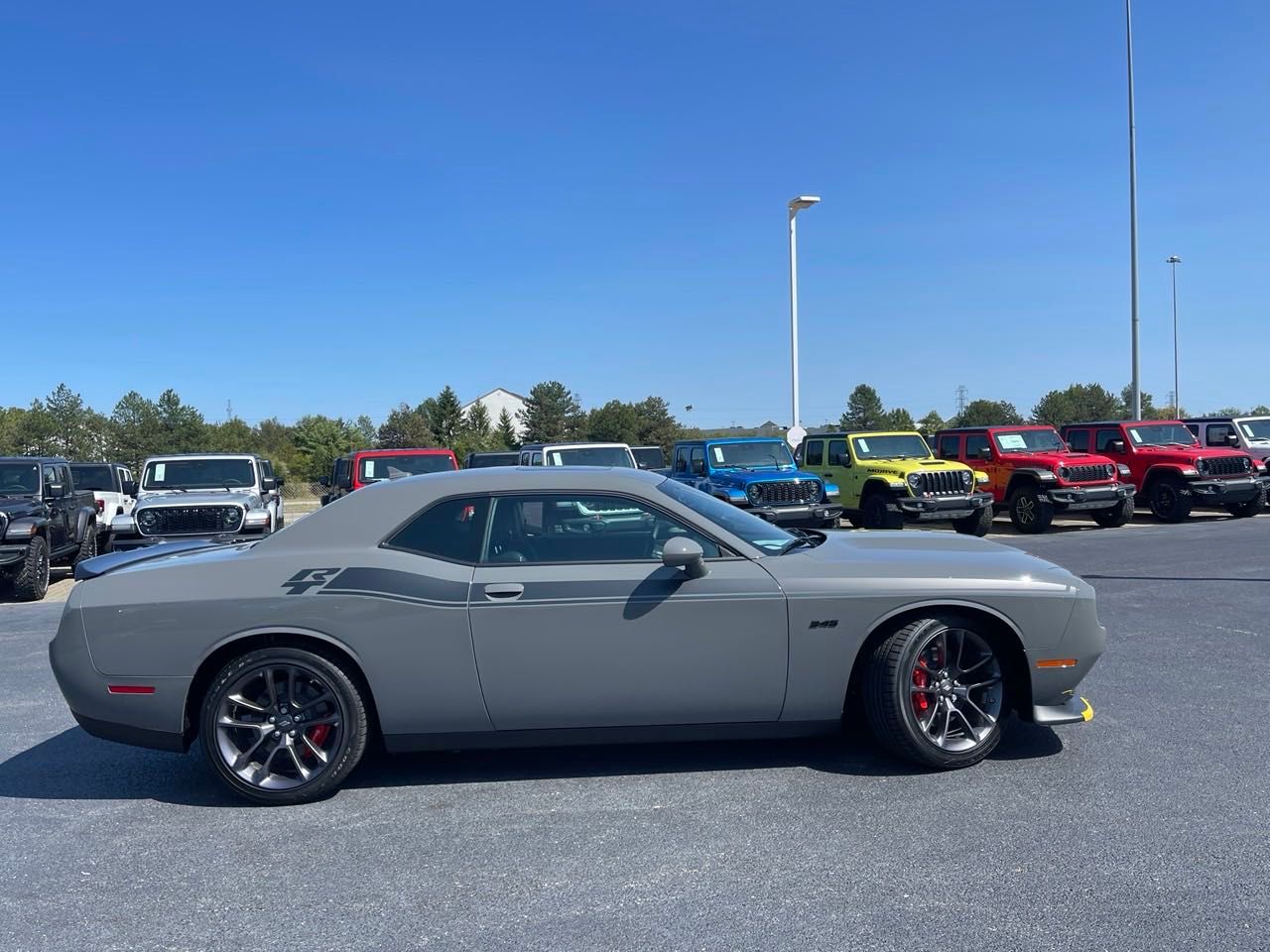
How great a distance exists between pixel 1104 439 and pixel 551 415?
60617 millimetres

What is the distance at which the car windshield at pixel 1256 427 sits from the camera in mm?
20922

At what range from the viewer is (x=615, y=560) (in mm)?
4625

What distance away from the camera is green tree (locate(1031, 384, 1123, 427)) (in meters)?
54.4

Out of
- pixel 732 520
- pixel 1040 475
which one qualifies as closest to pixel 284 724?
pixel 732 520

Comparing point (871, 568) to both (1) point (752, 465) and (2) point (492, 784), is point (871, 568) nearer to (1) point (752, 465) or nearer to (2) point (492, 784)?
(2) point (492, 784)

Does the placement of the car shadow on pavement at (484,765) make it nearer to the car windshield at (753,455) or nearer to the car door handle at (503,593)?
the car door handle at (503,593)

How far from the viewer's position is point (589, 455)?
17.4 metres

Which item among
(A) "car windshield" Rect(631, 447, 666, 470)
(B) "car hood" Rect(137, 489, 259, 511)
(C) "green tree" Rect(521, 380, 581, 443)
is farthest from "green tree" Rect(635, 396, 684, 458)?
(B) "car hood" Rect(137, 489, 259, 511)

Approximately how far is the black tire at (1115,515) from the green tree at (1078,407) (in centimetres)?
3820

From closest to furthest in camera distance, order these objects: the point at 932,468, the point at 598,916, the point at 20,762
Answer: the point at 598,916
the point at 20,762
the point at 932,468

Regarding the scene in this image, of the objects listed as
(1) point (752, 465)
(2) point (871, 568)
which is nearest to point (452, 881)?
(2) point (871, 568)

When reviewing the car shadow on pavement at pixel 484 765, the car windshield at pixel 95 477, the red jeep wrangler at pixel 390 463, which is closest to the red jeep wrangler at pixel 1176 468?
the red jeep wrangler at pixel 390 463

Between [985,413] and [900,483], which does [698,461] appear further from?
[985,413]

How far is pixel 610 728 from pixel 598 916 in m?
1.25
